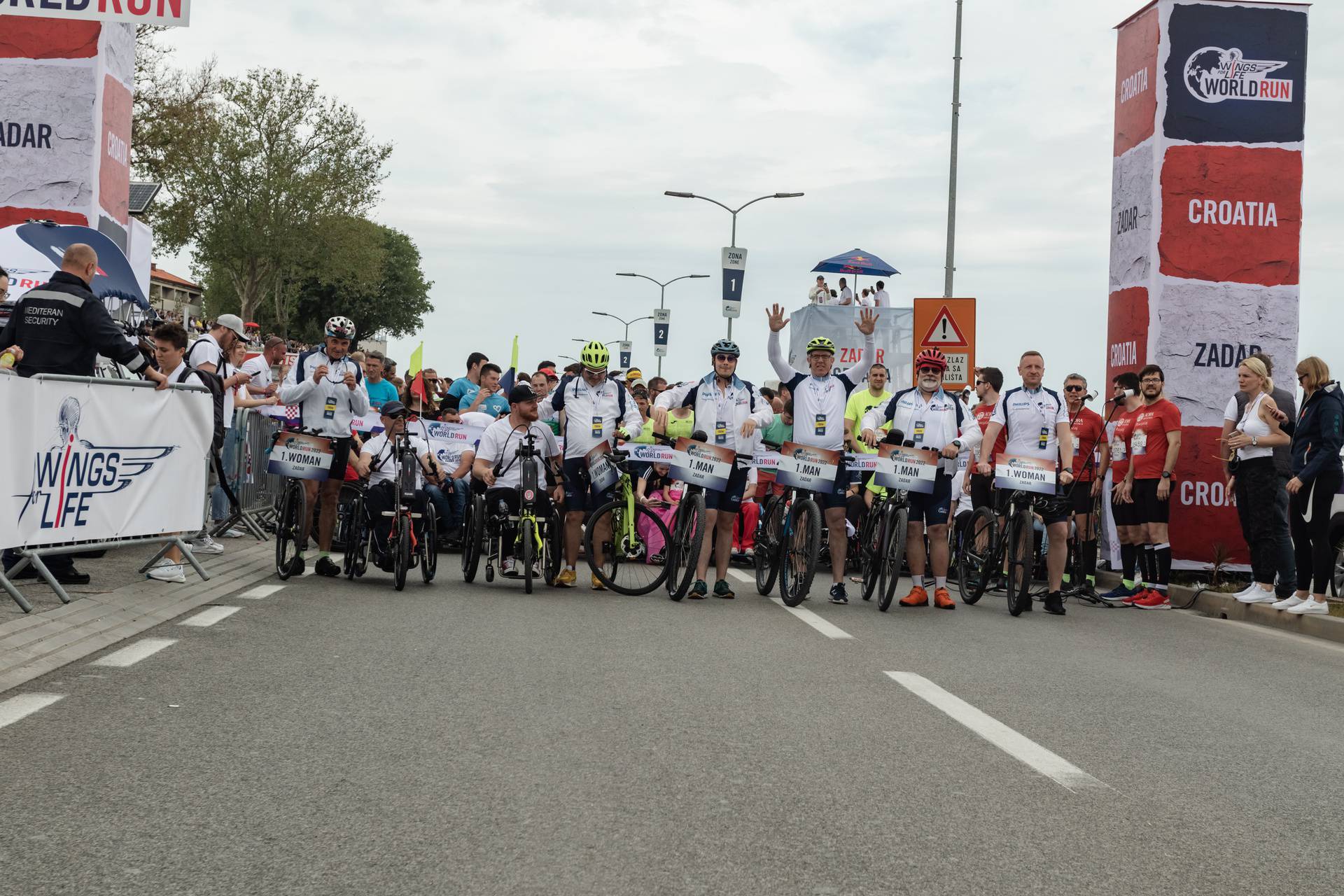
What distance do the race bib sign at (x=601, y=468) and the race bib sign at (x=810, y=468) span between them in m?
1.38

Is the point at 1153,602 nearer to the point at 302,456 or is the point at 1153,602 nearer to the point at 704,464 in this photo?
the point at 704,464

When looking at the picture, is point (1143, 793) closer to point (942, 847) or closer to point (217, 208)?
point (942, 847)

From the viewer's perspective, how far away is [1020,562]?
12328 millimetres

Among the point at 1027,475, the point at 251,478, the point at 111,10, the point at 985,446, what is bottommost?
the point at 251,478

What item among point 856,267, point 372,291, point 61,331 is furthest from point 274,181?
point 61,331

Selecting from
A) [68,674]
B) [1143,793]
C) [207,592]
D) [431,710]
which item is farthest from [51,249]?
[1143,793]

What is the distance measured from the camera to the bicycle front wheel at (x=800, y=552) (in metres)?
11.9

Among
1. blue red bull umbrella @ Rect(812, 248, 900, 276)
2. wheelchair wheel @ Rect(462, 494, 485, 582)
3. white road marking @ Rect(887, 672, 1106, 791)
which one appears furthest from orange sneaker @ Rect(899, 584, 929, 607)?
blue red bull umbrella @ Rect(812, 248, 900, 276)

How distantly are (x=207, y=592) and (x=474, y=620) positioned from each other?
2211 millimetres

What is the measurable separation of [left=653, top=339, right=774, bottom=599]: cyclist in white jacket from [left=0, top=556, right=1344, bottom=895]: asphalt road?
9.24 feet

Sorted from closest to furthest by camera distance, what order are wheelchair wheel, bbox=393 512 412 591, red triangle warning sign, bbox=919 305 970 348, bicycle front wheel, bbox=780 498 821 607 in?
bicycle front wheel, bbox=780 498 821 607 → wheelchair wheel, bbox=393 512 412 591 → red triangle warning sign, bbox=919 305 970 348

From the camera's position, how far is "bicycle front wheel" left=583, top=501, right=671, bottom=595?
41.1 ft

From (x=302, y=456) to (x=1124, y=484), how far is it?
7.32 meters

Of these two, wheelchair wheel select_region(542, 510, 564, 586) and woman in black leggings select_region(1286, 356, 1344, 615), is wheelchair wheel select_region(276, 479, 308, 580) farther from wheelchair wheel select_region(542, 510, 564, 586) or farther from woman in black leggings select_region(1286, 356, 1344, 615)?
woman in black leggings select_region(1286, 356, 1344, 615)
